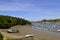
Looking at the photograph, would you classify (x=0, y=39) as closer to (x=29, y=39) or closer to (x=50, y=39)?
(x=29, y=39)

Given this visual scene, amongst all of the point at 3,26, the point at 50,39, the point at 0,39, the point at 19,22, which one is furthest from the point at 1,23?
the point at 0,39

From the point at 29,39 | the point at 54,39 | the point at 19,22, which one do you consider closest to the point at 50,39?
the point at 54,39

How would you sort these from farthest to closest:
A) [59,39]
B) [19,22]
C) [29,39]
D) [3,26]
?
[19,22], [3,26], [59,39], [29,39]

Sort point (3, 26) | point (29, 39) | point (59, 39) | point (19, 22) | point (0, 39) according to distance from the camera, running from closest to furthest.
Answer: point (0, 39), point (29, 39), point (59, 39), point (3, 26), point (19, 22)

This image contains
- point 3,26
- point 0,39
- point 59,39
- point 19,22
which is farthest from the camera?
point 19,22

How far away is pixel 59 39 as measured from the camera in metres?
38.9

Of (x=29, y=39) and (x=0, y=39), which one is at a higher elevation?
(x=0, y=39)

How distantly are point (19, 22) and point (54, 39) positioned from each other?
72.5m

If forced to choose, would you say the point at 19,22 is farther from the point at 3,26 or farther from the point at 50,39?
the point at 50,39

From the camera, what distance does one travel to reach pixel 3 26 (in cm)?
6900

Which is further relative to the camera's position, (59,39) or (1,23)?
(1,23)

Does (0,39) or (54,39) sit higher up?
(0,39)

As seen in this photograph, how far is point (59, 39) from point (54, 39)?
1127 millimetres

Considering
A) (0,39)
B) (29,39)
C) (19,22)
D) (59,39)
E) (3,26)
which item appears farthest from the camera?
(19,22)
